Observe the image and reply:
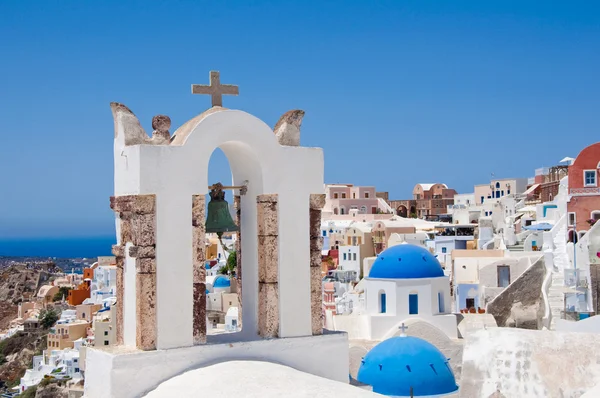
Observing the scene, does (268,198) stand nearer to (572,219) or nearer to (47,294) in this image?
(572,219)

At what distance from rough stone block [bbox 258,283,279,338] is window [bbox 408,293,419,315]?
17.2m

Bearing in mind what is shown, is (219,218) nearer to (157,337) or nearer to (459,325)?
(157,337)

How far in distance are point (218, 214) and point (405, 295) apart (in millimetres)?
17002

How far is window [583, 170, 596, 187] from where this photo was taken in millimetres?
32656

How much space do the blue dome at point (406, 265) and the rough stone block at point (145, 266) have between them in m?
18.0

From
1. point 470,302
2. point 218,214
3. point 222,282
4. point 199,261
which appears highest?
point 218,214

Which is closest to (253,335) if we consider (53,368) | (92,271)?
(53,368)

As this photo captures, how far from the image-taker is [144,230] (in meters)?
6.97

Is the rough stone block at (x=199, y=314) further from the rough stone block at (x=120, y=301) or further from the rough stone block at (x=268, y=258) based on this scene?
the rough stone block at (x=120, y=301)

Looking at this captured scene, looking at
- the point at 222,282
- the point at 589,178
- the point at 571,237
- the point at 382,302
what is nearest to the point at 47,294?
the point at 222,282

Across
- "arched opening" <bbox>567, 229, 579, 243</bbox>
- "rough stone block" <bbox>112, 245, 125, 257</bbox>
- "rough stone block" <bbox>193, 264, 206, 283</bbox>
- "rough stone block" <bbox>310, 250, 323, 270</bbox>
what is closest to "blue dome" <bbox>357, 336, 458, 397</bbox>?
"rough stone block" <bbox>310, 250, 323, 270</bbox>

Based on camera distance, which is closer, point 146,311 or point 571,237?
point 146,311

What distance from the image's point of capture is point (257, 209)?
7.64 m

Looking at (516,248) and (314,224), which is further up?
(314,224)
